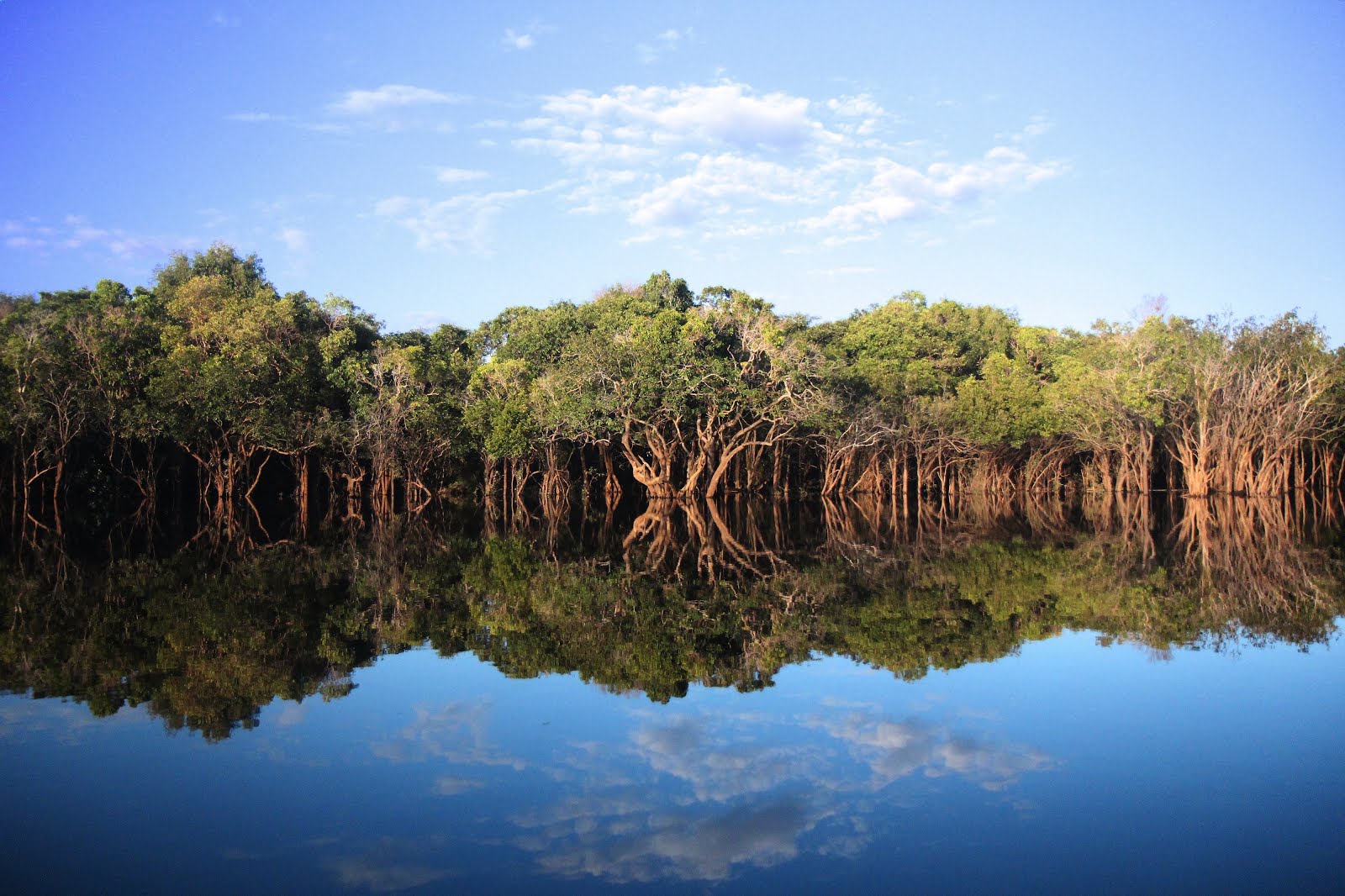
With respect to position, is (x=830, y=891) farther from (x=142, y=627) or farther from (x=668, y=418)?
(x=668, y=418)

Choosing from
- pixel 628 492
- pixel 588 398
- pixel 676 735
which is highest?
pixel 588 398

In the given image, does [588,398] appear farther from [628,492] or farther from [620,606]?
[620,606]

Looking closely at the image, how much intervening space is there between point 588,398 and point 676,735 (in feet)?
85.5

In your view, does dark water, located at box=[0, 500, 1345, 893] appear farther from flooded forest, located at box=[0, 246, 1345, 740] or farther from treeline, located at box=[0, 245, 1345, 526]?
treeline, located at box=[0, 245, 1345, 526]

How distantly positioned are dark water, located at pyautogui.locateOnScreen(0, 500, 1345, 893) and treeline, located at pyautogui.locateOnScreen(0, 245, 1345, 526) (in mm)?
18903

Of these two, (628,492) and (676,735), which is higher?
(676,735)

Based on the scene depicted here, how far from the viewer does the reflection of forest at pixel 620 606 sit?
8867mm

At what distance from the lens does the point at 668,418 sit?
3581 centimetres

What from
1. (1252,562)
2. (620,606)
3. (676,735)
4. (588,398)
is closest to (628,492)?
(588,398)

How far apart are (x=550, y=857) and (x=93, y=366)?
3287 cm

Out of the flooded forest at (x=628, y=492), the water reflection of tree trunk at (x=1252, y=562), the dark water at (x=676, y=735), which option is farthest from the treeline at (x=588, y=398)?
the dark water at (x=676, y=735)

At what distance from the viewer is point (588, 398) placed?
3250cm

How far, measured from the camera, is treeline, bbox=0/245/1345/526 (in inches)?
1258

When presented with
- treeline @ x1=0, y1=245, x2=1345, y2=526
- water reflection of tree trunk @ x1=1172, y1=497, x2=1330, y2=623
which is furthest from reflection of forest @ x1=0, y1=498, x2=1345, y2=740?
treeline @ x1=0, y1=245, x2=1345, y2=526
